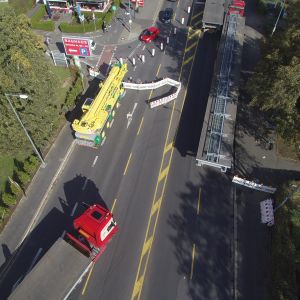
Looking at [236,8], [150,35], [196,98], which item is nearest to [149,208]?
[196,98]

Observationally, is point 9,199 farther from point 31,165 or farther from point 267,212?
point 267,212

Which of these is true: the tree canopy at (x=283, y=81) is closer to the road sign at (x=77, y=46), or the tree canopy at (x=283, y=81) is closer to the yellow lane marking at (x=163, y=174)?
the yellow lane marking at (x=163, y=174)

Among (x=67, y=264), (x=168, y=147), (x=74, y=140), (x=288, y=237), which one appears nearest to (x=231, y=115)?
(x=168, y=147)

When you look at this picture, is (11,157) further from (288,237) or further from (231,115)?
(288,237)

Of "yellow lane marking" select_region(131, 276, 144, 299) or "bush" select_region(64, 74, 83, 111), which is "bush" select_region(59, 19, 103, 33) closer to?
"bush" select_region(64, 74, 83, 111)

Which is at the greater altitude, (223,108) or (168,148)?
(223,108)

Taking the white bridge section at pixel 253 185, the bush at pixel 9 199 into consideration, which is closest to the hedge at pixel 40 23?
the bush at pixel 9 199
